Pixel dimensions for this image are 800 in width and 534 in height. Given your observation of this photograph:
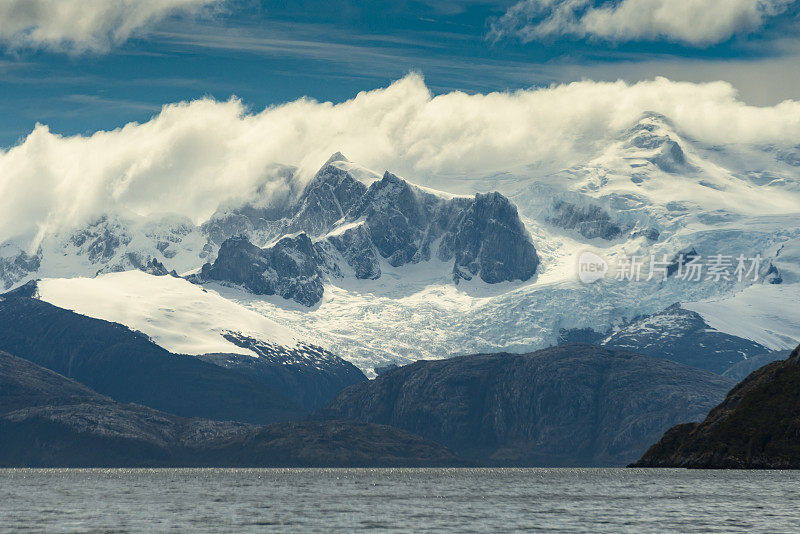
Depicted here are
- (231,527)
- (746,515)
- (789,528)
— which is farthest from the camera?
(746,515)

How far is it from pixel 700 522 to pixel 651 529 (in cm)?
1325

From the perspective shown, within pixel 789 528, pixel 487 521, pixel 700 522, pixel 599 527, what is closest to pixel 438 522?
pixel 487 521

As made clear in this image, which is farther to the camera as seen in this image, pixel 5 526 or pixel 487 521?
pixel 487 521

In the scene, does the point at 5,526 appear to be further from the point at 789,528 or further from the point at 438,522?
the point at 789,528

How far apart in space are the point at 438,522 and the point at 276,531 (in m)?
28.8

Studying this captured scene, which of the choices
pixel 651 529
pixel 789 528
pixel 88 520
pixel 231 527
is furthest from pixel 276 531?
pixel 789 528

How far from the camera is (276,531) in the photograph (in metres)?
180

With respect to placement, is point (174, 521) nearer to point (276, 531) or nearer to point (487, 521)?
point (276, 531)

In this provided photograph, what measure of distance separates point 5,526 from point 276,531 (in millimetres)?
39076

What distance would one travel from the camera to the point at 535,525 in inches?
7402

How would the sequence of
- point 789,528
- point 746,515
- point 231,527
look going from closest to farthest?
1. point 789,528
2. point 231,527
3. point 746,515

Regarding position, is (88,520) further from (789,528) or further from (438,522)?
(789,528)

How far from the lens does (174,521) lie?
645 feet

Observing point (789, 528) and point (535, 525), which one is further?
point (535, 525)
